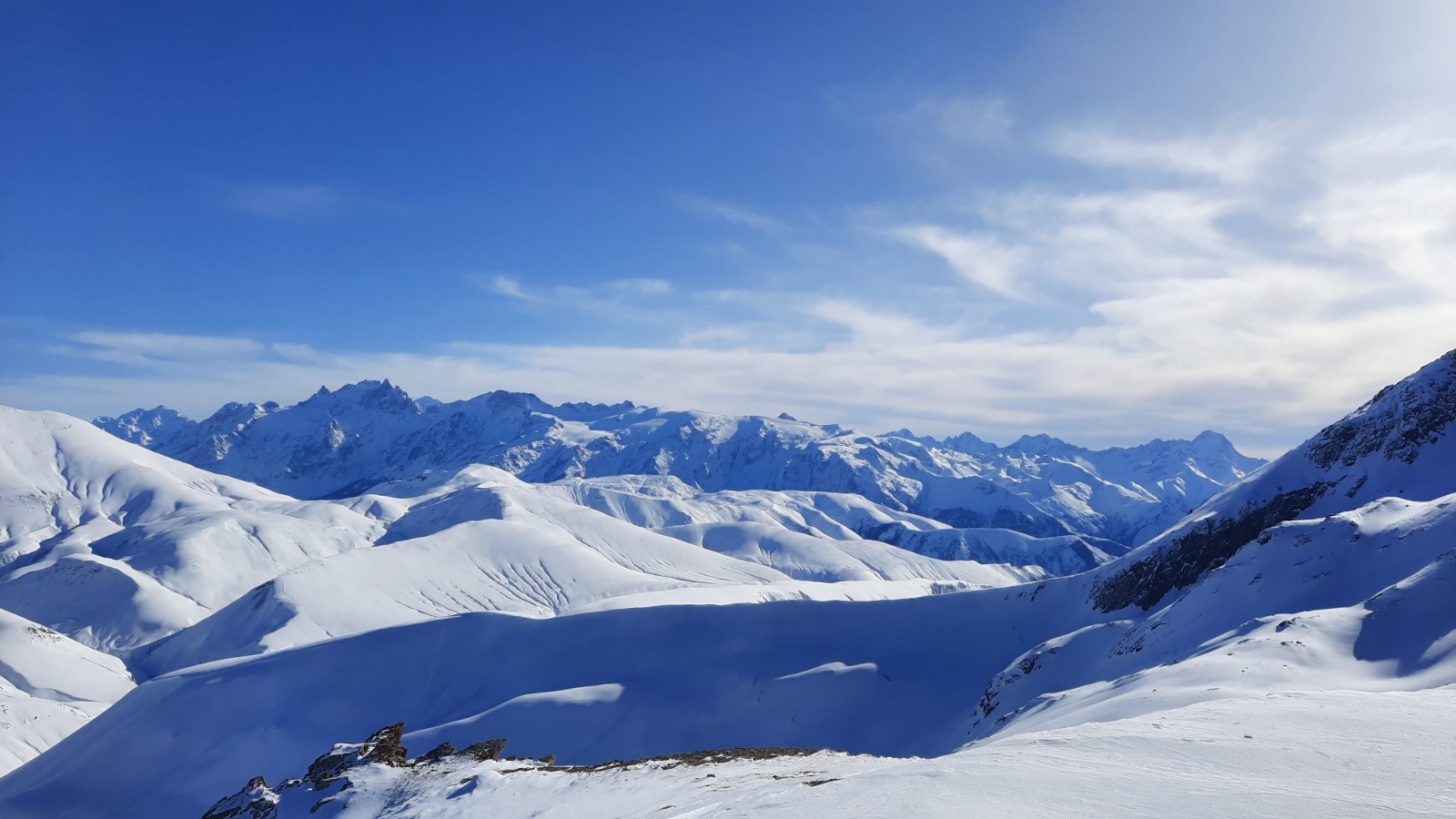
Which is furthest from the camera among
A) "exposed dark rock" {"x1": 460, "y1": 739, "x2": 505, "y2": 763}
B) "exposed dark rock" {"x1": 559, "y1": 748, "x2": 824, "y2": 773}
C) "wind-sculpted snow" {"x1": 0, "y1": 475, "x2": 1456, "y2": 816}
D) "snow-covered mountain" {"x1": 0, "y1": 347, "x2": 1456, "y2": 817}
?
"snow-covered mountain" {"x1": 0, "y1": 347, "x2": 1456, "y2": 817}

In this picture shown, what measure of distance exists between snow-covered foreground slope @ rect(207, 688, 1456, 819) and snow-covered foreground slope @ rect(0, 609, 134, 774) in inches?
4553

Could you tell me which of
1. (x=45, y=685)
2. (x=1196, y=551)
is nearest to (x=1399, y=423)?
(x=1196, y=551)

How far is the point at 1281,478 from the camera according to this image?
3221 inches

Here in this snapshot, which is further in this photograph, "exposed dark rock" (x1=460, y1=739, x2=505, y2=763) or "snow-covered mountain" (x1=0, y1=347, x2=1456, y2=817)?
"snow-covered mountain" (x1=0, y1=347, x2=1456, y2=817)

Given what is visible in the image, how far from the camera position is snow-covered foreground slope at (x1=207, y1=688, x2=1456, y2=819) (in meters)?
11.7

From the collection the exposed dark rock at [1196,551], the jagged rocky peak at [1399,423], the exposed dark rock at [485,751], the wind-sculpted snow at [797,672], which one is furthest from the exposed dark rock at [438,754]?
the jagged rocky peak at [1399,423]

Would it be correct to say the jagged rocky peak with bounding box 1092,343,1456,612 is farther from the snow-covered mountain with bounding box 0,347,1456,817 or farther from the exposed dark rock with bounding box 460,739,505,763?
the exposed dark rock with bounding box 460,739,505,763

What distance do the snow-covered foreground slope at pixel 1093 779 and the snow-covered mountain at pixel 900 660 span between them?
4445mm

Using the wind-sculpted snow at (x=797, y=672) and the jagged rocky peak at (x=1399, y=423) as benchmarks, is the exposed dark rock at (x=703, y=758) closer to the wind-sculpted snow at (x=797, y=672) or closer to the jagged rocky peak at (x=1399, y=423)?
the wind-sculpted snow at (x=797, y=672)

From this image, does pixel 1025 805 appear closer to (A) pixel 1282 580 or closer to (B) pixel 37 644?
(A) pixel 1282 580

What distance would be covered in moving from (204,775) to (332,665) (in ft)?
64.3

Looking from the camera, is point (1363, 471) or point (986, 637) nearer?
point (1363, 471)

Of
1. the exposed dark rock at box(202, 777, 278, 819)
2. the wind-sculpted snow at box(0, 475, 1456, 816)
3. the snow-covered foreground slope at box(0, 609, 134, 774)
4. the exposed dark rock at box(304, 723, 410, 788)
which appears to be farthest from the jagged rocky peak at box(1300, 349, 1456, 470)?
the snow-covered foreground slope at box(0, 609, 134, 774)

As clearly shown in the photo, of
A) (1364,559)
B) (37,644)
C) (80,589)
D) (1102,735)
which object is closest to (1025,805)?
(1102,735)
